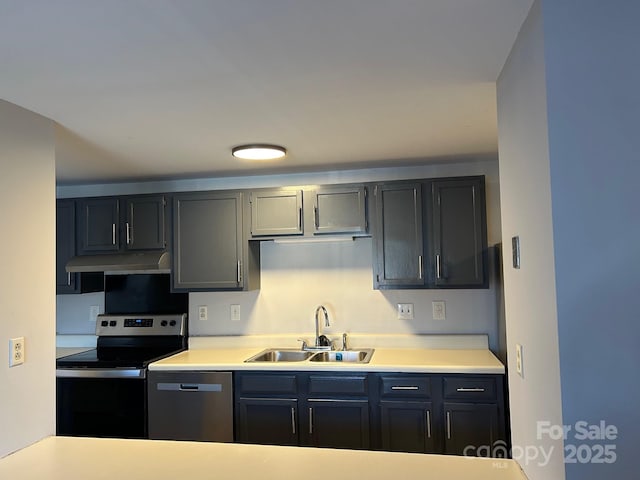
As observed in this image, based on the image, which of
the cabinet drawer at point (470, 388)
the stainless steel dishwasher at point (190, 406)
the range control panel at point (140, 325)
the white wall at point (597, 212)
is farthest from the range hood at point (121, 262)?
the white wall at point (597, 212)

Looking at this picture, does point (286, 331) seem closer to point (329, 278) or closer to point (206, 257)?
point (329, 278)

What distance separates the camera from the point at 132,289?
3836 millimetres

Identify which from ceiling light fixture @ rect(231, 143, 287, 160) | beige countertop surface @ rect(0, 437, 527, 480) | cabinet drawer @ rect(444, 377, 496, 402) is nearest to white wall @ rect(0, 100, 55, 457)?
beige countertop surface @ rect(0, 437, 527, 480)

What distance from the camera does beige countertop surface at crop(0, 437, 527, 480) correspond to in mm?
1628

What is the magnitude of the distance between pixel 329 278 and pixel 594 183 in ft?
8.47

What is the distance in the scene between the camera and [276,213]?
3.38 metres

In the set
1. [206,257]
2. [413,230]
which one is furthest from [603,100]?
[206,257]

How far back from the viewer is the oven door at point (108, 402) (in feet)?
10.2

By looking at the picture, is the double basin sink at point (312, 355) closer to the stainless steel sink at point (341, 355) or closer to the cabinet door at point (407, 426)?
the stainless steel sink at point (341, 355)

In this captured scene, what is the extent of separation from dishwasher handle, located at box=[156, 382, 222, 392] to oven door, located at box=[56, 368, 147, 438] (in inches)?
5.6

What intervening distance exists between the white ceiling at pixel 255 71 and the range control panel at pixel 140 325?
1.44m

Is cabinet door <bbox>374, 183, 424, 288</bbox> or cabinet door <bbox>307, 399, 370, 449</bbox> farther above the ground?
cabinet door <bbox>374, 183, 424, 288</bbox>

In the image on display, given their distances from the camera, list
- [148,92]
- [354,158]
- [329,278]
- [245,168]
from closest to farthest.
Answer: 1. [148,92]
2. [354,158]
3. [245,168]
4. [329,278]

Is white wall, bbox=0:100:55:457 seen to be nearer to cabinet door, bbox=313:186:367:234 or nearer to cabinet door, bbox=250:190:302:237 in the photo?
cabinet door, bbox=250:190:302:237
